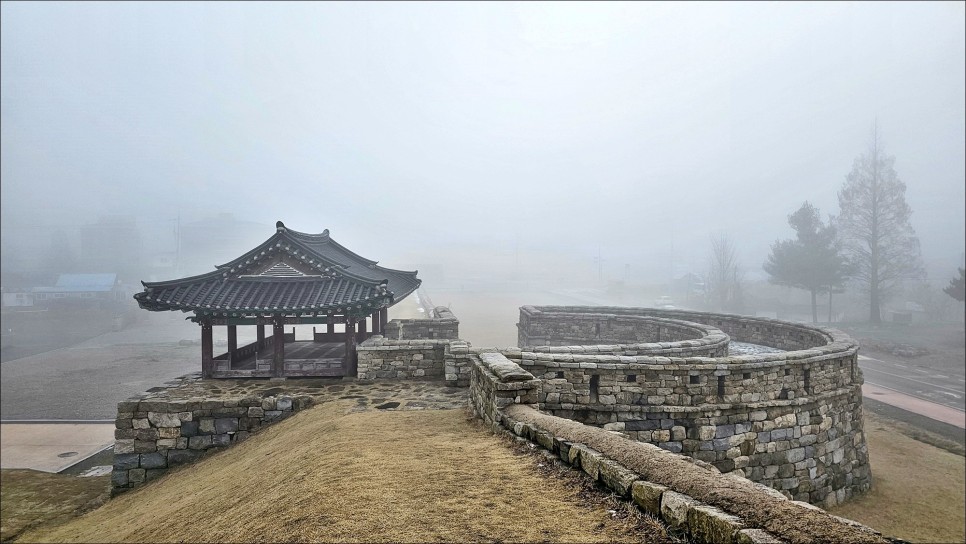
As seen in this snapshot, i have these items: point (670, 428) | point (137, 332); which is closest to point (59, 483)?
point (670, 428)

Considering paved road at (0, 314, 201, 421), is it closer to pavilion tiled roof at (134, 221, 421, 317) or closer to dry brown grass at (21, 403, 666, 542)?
pavilion tiled roof at (134, 221, 421, 317)

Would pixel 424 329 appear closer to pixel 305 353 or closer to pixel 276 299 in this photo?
pixel 305 353

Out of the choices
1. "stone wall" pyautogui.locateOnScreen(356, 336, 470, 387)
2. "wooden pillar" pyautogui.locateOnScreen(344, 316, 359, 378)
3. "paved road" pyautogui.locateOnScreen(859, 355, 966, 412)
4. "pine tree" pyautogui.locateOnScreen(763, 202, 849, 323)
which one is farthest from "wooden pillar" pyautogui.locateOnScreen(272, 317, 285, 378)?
"pine tree" pyautogui.locateOnScreen(763, 202, 849, 323)

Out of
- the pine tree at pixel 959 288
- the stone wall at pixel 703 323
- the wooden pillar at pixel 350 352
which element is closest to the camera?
the wooden pillar at pixel 350 352

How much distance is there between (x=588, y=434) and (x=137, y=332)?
65.1m

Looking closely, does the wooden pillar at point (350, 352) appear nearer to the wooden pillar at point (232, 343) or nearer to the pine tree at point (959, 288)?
the wooden pillar at point (232, 343)

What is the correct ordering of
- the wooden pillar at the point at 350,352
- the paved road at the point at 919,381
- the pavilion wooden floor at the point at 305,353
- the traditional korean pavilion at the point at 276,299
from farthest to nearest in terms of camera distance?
1. the paved road at the point at 919,381
2. the pavilion wooden floor at the point at 305,353
3. the wooden pillar at the point at 350,352
4. the traditional korean pavilion at the point at 276,299

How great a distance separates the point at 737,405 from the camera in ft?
30.3

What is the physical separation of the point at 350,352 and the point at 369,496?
26.8 feet

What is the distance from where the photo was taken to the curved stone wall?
876 centimetres

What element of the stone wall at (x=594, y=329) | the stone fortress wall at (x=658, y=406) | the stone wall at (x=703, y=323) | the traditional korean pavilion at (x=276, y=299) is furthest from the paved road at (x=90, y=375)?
the stone wall at (x=703, y=323)

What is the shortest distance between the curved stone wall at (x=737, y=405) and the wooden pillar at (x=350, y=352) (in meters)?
5.02

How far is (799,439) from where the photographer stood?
9.92 m

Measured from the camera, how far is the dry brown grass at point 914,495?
34.2ft
